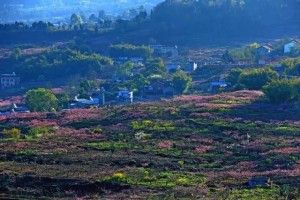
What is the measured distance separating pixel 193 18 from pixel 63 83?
108ft

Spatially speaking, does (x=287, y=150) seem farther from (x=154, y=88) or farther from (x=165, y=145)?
(x=154, y=88)

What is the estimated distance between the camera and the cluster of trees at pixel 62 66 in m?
81.4

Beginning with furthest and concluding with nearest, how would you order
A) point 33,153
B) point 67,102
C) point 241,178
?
point 67,102 → point 33,153 → point 241,178

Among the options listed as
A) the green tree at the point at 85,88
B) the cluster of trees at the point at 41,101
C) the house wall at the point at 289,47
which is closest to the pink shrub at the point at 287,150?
the cluster of trees at the point at 41,101

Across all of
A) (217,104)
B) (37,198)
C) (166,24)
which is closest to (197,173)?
(37,198)

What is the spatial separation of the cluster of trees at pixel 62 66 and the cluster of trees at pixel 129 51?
4.28m

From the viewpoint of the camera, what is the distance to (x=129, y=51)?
87000 mm

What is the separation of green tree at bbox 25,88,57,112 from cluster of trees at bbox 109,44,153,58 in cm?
3083

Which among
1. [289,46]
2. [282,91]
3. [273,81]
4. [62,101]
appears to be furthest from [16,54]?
[282,91]

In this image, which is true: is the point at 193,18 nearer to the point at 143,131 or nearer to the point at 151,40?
the point at 151,40

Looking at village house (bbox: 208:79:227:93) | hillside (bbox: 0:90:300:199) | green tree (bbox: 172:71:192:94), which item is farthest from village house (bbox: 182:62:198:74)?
hillside (bbox: 0:90:300:199)

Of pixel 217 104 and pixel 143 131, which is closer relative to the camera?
pixel 143 131

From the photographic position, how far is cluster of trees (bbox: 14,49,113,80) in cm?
8138

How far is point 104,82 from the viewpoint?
232ft
